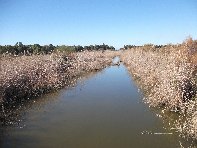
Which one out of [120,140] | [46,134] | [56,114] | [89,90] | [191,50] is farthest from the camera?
[191,50]

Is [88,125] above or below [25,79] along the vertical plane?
below

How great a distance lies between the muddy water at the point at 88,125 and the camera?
958cm

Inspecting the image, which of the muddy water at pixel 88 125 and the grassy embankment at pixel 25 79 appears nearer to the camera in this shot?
the muddy water at pixel 88 125

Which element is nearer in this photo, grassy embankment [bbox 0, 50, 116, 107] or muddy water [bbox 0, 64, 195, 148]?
muddy water [bbox 0, 64, 195, 148]

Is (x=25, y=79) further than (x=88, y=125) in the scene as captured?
Yes

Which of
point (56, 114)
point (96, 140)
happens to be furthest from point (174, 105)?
point (56, 114)

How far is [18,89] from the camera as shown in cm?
1583

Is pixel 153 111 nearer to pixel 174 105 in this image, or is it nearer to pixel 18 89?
pixel 174 105

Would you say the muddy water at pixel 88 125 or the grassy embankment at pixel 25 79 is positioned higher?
the grassy embankment at pixel 25 79

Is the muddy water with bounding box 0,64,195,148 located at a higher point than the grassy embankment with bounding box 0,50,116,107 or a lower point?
lower

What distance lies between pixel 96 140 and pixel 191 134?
9.55 ft

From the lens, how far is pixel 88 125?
11.5 meters

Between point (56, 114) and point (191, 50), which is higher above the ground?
Answer: point (191, 50)

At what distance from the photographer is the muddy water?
9.58 metres
